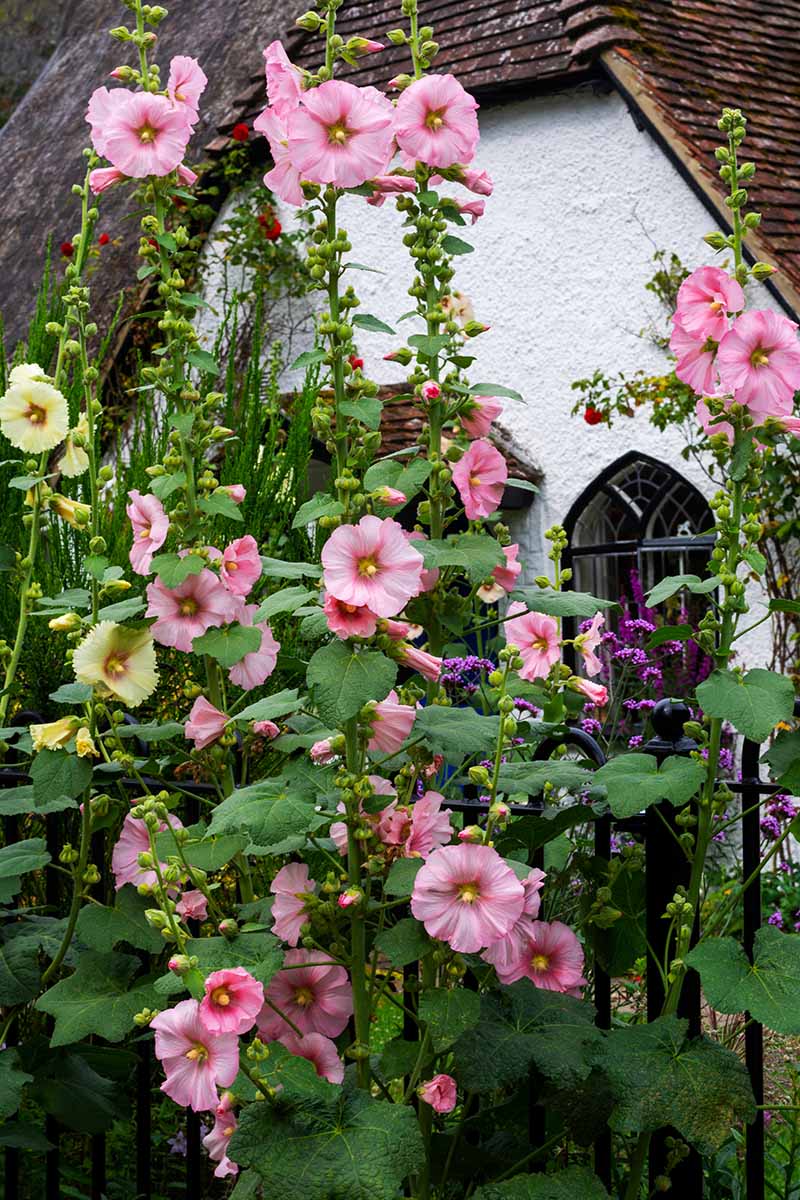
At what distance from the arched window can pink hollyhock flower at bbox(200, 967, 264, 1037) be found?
568cm

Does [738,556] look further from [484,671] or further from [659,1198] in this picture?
→ [484,671]

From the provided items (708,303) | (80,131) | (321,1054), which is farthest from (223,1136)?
(80,131)

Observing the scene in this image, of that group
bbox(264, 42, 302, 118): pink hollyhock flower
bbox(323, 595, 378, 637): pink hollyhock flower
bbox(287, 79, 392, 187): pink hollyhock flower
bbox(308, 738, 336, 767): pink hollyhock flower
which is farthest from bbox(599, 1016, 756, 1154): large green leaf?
bbox(264, 42, 302, 118): pink hollyhock flower

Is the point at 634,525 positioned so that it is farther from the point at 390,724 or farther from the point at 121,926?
the point at 390,724

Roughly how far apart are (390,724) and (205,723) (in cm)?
32

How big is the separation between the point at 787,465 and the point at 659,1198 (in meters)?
4.65

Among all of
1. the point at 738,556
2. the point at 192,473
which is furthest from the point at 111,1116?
the point at 738,556

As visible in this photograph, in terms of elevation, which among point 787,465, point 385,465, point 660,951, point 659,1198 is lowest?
point 659,1198

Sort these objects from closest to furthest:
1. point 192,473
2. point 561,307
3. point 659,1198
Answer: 1. point 192,473
2. point 659,1198
3. point 561,307

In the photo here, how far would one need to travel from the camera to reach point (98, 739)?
2135 mm

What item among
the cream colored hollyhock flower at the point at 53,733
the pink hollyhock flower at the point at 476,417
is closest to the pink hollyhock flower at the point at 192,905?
the cream colored hollyhock flower at the point at 53,733

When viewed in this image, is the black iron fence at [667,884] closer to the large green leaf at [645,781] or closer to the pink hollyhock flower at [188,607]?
the large green leaf at [645,781]

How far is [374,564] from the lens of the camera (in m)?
1.75

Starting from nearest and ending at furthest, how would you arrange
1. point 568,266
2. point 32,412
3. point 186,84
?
point 186,84 → point 32,412 → point 568,266
